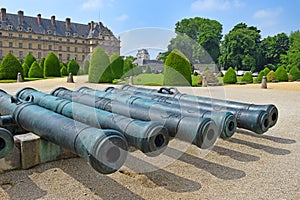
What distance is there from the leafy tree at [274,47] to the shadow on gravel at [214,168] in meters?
60.4

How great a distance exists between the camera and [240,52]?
58.6 meters

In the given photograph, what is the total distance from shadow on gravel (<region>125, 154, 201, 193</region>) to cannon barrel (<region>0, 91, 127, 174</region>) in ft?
3.61

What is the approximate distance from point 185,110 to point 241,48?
5633cm

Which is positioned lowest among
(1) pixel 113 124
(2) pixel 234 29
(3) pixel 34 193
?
(3) pixel 34 193

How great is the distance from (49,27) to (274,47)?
51604 mm

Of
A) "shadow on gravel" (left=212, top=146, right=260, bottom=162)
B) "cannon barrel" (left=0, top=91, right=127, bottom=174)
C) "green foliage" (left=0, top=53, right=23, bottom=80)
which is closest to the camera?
"cannon barrel" (left=0, top=91, right=127, bottom=174)

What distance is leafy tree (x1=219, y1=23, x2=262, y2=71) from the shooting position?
5728 cm

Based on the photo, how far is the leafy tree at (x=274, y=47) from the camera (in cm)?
6091

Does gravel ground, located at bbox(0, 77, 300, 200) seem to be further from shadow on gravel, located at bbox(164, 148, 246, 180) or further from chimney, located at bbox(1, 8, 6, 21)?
chimney, located at bbox(1, 8, 6, 21)

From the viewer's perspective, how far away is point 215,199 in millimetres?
3529

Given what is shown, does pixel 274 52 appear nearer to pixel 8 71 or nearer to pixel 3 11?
pixel 8 71

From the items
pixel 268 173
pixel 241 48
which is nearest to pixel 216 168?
pixel 268 173

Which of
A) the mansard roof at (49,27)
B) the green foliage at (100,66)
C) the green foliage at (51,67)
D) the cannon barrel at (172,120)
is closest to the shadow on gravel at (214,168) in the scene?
the cannon barrel at (172,120)

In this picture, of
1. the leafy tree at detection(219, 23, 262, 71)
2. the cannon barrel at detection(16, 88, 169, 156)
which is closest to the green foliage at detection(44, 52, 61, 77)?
the cannon barrel at detection(16, 88, 169, 156)
